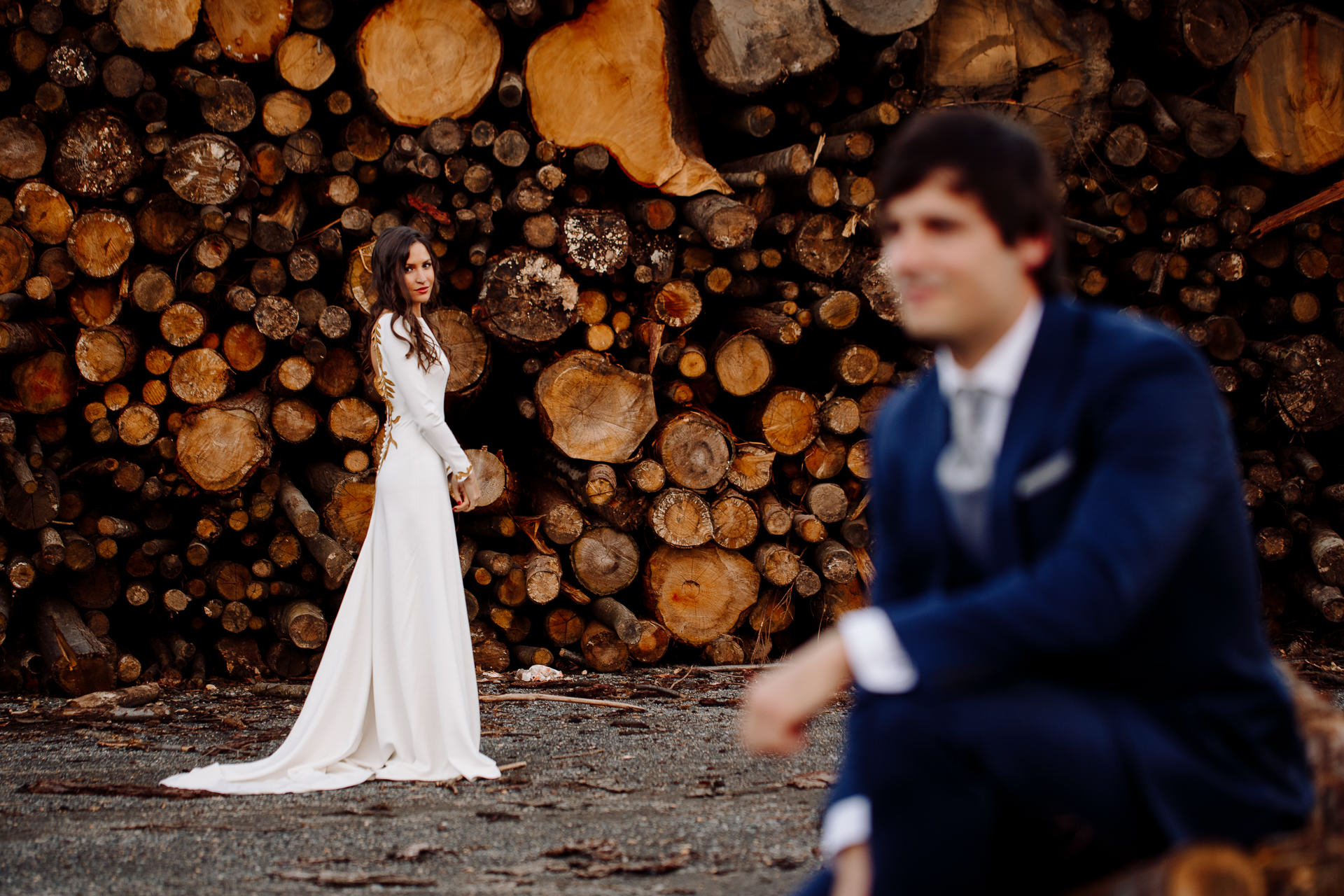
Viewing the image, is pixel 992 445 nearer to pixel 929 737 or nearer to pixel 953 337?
pixel 953 337

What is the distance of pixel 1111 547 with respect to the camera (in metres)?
1.06

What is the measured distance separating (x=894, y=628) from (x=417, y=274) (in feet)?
10.9

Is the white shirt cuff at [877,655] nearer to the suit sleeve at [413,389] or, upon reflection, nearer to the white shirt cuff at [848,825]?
the white shirt cuff at [848,825]

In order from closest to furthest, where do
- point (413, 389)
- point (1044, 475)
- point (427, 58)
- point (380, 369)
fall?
1. point (1044, 475)
2. point (413, 389)
3. point (380, 369)
4. point (427, 58)

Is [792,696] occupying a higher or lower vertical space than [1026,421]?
lower

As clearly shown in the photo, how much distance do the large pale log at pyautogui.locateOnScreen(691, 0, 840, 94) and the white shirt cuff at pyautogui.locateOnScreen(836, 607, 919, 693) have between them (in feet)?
15.5

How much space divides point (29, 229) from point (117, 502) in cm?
145

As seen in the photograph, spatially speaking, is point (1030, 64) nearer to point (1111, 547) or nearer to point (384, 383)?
point (384, 383)

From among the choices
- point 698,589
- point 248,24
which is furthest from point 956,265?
point 248,24

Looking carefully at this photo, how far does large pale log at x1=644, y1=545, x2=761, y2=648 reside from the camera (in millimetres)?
5824

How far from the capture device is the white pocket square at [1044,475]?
3.78ft

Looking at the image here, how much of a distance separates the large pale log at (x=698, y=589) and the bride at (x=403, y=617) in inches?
75.3

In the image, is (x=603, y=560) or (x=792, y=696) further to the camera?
(x=603, y=560)

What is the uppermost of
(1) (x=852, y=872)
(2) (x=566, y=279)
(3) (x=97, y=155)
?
(3) (x=97, y=155)
